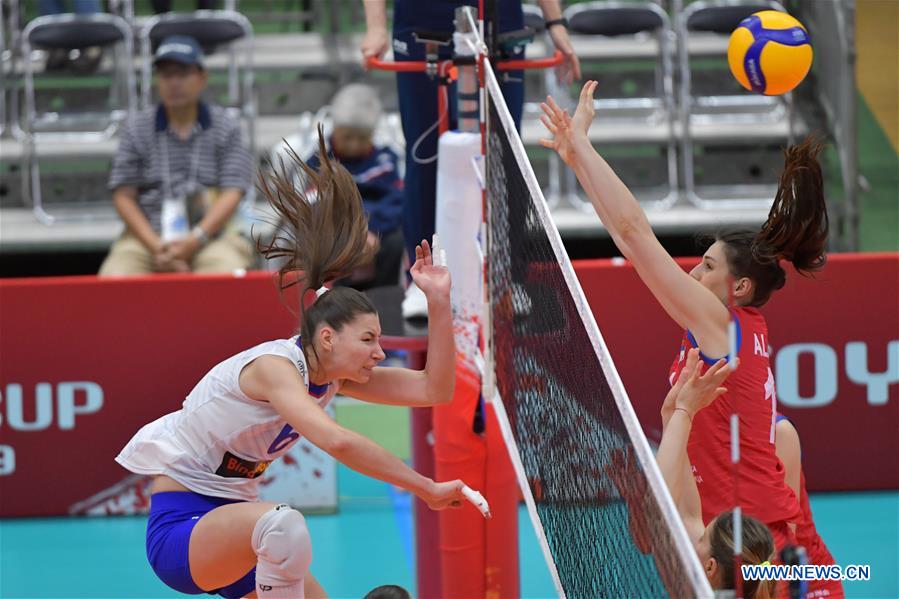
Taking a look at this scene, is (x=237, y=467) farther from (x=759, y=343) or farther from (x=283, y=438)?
(x=759, y=343)

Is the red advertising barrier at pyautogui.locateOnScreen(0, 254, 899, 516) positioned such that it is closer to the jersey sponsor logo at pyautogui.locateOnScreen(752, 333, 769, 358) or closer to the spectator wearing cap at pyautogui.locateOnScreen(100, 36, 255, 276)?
the spectator wearing cap at pyautogui.locateOnScreen(100, 36, 255, 276)

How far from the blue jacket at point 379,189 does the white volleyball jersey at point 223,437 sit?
10.9ft

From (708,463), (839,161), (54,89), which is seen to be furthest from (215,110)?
(708,463)

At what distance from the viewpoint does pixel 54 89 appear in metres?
9.34

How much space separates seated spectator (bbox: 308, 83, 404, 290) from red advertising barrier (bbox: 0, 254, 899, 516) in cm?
110

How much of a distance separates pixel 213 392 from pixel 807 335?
3.39 meters

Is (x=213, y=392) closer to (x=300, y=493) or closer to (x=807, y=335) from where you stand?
(x=300, y=493)

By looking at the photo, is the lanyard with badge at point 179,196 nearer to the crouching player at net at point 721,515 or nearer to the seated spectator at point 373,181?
the seated spectator at point 373,181

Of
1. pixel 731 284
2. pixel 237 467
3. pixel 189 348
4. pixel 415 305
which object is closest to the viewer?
pixel 731 284

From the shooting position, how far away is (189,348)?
20.8 ft

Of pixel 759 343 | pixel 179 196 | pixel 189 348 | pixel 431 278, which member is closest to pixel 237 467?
pixel 431 278

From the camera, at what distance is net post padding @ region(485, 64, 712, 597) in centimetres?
305

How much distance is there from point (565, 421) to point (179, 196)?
4.08m

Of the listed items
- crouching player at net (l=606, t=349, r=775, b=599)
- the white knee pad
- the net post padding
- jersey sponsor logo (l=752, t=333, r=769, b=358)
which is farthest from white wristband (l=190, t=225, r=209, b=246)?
crouching player at net (l=606, t=349, r=775, b=599)
